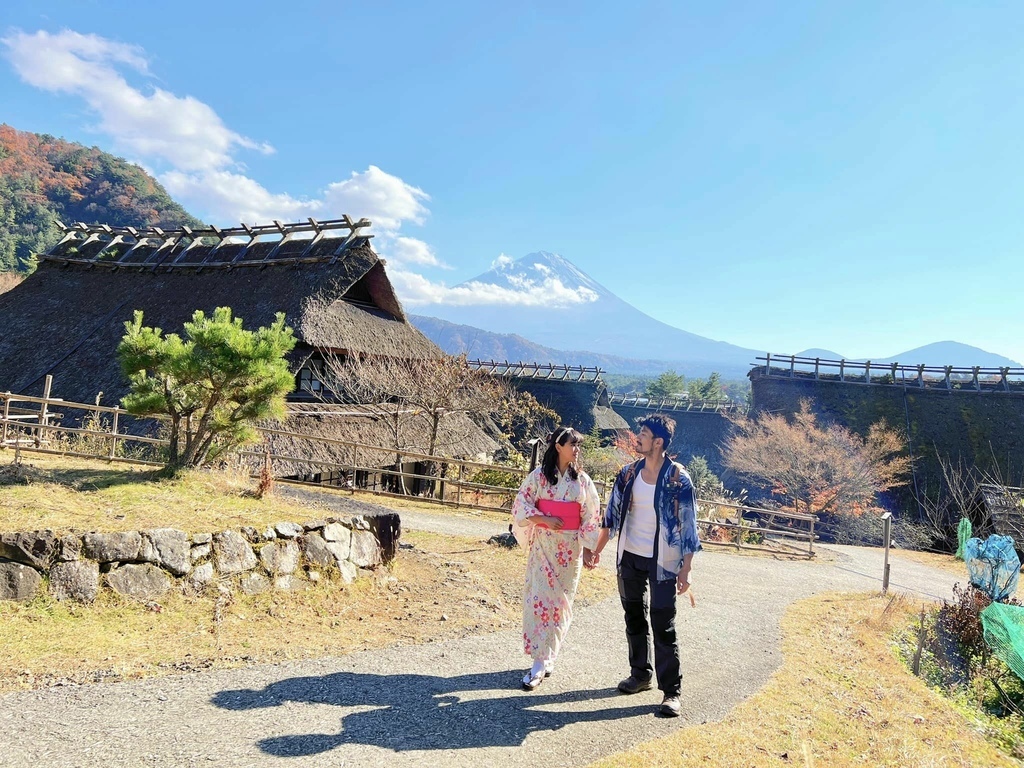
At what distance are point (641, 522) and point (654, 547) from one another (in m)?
0.18

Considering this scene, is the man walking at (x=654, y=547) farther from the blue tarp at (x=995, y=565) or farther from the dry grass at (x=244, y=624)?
the blue tarp at (x=995, y=565)

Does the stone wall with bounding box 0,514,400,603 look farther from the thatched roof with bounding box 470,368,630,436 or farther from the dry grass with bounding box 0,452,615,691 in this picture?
the thatched roof with bounding box 470,368,630,436

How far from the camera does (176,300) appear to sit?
15523 mm

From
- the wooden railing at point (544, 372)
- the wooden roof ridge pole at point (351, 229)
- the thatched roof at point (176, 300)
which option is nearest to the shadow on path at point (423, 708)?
the thatched roof at point (176, 300)

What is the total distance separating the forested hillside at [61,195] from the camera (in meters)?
36.3

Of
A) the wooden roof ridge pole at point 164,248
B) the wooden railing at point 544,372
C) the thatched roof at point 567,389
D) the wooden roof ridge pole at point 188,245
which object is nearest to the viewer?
the wooden roof ridge pole at point 188,245

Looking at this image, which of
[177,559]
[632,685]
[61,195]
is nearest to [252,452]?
[177,559]

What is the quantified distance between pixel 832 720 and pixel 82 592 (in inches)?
217

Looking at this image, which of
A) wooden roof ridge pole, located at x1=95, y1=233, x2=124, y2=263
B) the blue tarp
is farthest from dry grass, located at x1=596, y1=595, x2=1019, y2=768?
wooden roof ridge pole, located at x1=95, y1=233, x2=124, y2=263

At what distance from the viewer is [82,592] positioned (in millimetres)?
4141

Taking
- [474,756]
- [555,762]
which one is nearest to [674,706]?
[555,762]

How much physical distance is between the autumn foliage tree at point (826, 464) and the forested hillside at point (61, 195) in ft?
143

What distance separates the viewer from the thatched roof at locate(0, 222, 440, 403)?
43.8 ft

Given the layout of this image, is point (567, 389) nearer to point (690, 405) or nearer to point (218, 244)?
point (690, 405)
